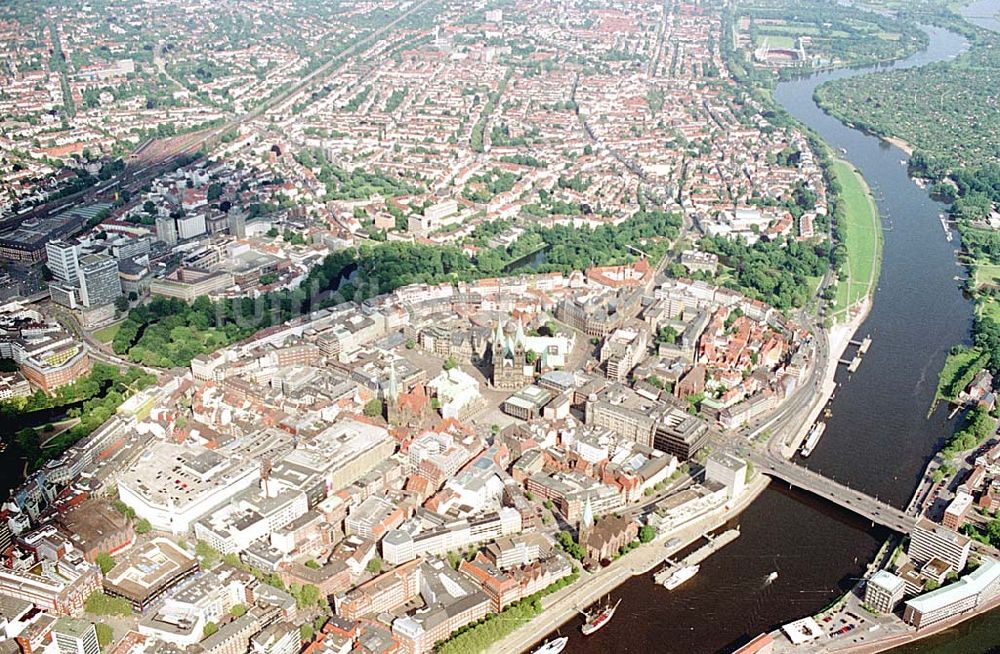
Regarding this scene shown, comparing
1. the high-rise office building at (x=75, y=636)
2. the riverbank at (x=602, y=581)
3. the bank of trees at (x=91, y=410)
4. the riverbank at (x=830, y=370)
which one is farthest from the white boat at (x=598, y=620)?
the bank of trees at (x=91, y=410)

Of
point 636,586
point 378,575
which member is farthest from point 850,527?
point 378,575

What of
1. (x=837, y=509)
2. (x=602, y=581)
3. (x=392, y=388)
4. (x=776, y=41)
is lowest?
(x=602, y=581)

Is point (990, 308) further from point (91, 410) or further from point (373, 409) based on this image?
point (91, 410)

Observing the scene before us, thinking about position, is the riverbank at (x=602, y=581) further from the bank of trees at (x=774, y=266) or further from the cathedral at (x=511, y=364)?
the bank of trees at (x=774, y=266)

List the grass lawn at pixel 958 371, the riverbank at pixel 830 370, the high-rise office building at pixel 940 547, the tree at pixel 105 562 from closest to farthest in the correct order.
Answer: the tree at pixel 105 562
the high-rise office building at pixel 940 547
the riverbank at pixel 830 370
the grass lawn at pixel 958 371

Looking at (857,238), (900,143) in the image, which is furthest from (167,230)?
Answer: (900,143)

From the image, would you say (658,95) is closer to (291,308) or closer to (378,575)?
(291,308)

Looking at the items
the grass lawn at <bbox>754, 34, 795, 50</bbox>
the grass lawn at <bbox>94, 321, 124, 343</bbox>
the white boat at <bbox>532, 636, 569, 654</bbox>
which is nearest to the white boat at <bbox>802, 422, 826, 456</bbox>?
the white boat at <bbox>532, 636, 569, 654</bbox>
